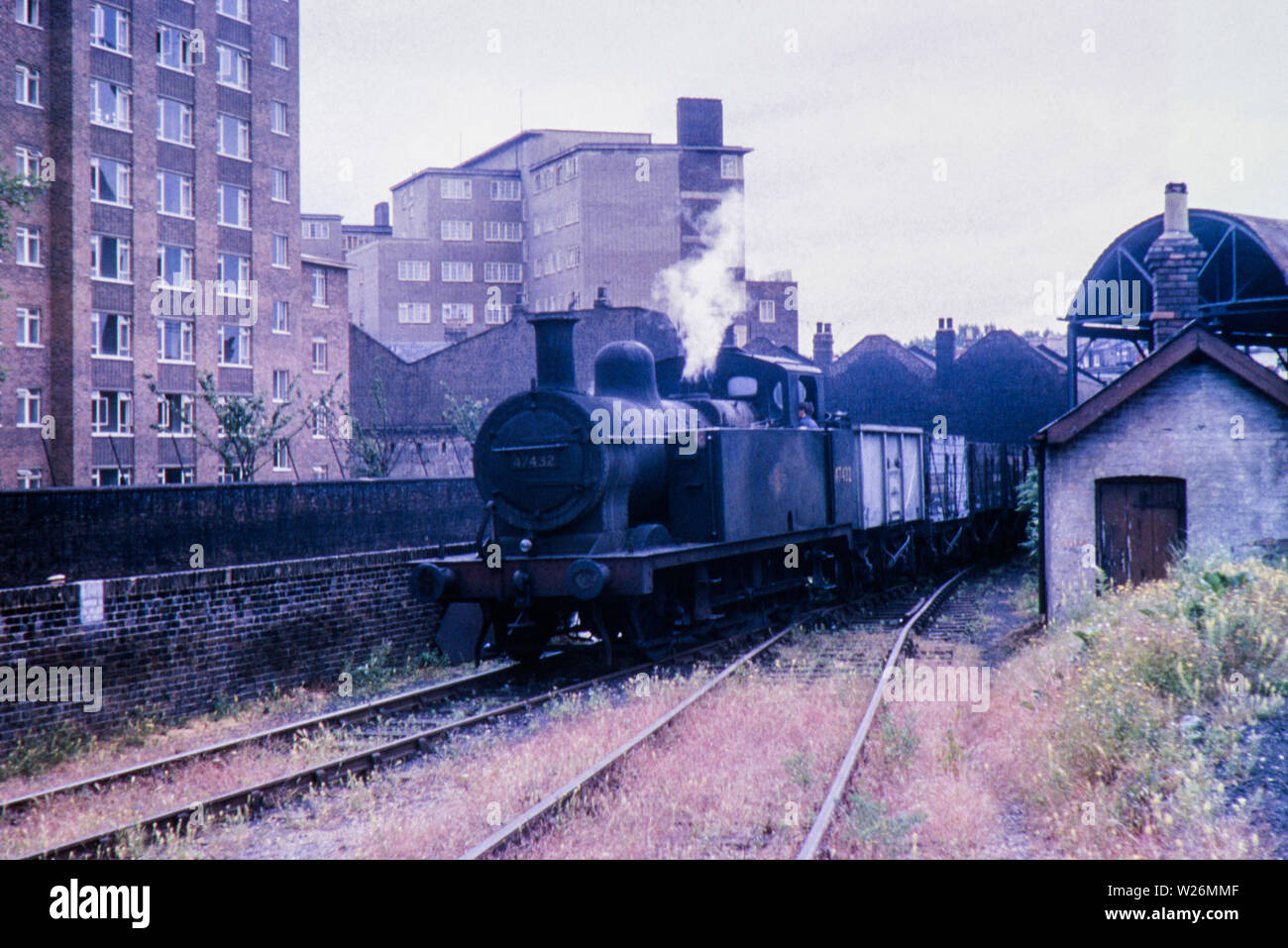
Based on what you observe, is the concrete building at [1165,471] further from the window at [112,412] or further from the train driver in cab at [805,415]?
the window at [112,412]

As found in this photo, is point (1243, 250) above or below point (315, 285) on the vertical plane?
below

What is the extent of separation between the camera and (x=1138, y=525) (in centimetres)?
1284

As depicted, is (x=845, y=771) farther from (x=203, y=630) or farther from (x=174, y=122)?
(x=174, y=122)

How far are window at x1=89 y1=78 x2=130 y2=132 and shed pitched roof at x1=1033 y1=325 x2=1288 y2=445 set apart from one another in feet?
88.1

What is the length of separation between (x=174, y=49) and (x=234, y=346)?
8622 millimetres

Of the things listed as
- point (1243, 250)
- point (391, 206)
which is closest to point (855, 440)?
point (1243, 250)

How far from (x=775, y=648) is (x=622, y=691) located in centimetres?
257

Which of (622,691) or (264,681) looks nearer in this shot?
(622,691)

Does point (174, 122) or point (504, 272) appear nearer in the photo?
point (174, 122)

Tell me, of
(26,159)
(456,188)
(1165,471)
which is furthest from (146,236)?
(1165,471)

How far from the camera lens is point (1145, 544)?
12.8 m

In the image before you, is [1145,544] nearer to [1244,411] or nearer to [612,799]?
[1244,411]

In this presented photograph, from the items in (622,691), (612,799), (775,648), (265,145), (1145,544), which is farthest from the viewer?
(265,145)

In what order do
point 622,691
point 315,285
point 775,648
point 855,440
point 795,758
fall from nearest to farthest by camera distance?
point 795,758
point 622,691
point 775,648
point 855,440
point 315,285
